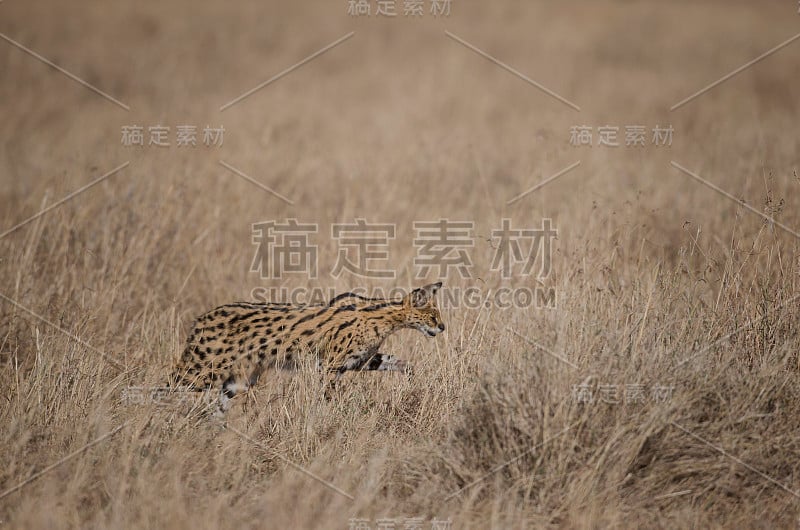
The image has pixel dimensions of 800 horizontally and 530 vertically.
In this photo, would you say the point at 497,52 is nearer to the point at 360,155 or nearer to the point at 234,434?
the point at 360,155

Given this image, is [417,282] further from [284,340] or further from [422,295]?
[284,340]

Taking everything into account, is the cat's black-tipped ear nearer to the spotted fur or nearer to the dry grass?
the spotted fur

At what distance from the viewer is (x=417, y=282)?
8422mm

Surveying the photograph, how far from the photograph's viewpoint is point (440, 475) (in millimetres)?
4949

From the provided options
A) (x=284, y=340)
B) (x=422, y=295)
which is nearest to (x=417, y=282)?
(x=422, y=295)

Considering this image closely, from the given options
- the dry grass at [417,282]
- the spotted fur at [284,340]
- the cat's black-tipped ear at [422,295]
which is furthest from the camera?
the cat's black-tipped ear at [422,295]

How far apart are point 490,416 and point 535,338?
1.97 ft

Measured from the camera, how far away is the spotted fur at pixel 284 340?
627 centimetres

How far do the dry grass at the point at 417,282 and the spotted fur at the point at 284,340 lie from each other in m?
0.22

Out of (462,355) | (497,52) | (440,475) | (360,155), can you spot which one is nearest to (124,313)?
(462,355)

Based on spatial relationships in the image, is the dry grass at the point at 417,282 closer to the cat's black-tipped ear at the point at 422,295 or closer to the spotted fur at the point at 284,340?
the spotted fur at the point at 284,340

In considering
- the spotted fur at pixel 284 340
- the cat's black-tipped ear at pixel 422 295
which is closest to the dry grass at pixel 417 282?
the spotted fur at pixel 284 340

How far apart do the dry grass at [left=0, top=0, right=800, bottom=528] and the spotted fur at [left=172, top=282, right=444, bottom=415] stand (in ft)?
0.71

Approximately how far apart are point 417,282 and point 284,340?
2.35m
